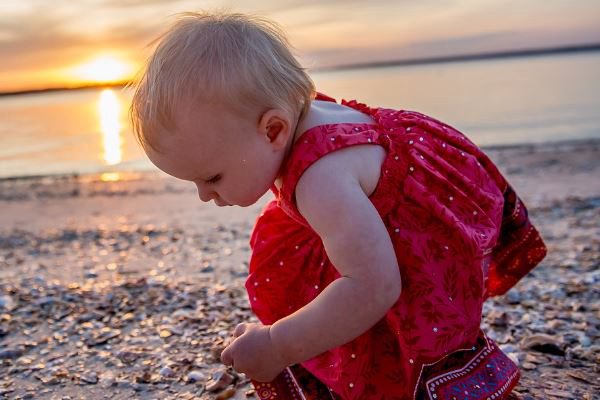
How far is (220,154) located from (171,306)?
211 cm

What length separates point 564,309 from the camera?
11.2 ft

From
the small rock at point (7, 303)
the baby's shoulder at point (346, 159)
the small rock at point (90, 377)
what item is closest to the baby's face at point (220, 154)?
the baby's shoulder at point (346, 159)

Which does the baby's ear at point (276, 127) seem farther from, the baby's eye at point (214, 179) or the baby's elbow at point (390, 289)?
the baby's elbow at point (390, 289)

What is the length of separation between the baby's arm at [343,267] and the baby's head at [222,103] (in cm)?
17

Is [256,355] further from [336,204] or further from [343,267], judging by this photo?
[336,204]

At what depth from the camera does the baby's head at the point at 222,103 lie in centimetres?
182

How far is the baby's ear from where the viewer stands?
1855mm

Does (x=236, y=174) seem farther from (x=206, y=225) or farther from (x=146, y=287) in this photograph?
(x=206, y=225)

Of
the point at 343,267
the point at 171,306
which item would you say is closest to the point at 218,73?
the point at 343,267

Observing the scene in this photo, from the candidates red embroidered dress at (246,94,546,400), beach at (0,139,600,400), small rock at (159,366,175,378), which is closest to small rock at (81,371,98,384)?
beach at (0,139,600,400)

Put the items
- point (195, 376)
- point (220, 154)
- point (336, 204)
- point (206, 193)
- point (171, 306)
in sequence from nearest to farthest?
1. point (336, 204)
2. point (220, 154)
3. point (206, 193)
4. point (195, 376)
5. point (171, 306)

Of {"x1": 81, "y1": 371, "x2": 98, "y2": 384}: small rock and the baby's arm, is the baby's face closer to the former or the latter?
the baby's arm

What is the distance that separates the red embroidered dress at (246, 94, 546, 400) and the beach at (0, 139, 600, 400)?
664 mm

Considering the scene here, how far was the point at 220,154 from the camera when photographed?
6.18ft
